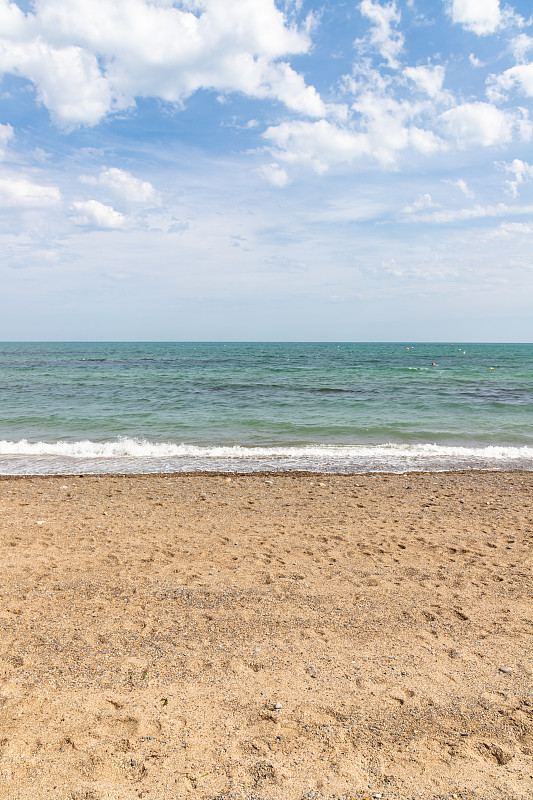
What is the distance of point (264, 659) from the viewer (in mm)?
3867

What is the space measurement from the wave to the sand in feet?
13.1

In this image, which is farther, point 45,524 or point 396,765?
point 45,524

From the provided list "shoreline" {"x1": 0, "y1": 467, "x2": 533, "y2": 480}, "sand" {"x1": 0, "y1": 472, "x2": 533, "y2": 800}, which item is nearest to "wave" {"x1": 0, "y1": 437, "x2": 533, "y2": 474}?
"shoreline" {"x1": 0, "y1": 467, "x2": 533, "y2": 480}

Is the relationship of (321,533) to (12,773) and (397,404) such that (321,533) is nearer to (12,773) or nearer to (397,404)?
(12,773)

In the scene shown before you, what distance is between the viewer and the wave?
37.0 feet

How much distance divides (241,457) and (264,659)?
8.49m

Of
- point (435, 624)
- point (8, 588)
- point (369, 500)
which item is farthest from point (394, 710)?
point (369, 500)

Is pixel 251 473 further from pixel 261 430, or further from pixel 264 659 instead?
pixel 264 659

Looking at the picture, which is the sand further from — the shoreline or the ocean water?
the ocean water

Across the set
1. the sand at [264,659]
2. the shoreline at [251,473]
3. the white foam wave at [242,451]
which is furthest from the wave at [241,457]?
the sand at [264,659]

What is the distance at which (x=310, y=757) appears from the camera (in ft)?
9.61

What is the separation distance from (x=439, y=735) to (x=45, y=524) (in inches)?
237

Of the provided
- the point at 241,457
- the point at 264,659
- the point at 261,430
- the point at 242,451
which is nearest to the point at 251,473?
the point at 241,457

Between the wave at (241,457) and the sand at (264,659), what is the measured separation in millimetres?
3990
